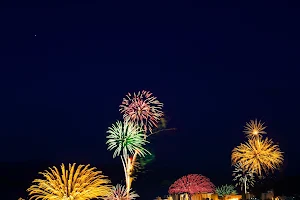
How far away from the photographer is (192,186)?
6938cm

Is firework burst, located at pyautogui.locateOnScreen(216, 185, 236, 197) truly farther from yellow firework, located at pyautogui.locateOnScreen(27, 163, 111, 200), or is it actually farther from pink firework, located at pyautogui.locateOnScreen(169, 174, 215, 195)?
yellow firework, located at pyautogui.locateOnScreen(27, 163, 111, 200)

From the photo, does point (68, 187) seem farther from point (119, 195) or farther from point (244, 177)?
point (244, 177)

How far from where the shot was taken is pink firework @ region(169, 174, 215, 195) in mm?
69188

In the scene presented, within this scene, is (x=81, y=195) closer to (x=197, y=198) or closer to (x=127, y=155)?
(x=127, y=155)

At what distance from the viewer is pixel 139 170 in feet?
182

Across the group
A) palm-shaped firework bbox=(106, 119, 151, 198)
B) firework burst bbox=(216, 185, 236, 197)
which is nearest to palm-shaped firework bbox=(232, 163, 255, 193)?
firework burst bbox=(216, 185, 236, 197)

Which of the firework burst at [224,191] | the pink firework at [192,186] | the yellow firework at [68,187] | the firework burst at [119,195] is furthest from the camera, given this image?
the firework burst at [224,191]

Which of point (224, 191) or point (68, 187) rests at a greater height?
point (224, 191)

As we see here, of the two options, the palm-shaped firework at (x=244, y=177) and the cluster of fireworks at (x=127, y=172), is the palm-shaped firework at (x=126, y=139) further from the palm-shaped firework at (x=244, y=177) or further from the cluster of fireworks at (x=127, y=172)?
the palm-shaped firework at (x=244, y=177)

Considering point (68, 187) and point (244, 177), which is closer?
point (68, 187)

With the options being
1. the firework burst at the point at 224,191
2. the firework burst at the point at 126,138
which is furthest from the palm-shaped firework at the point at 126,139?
the firework burst at the point at 224,191

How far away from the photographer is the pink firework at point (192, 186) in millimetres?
69188

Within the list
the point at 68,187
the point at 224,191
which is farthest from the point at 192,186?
the point at 68,187

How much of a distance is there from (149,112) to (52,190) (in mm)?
15413
